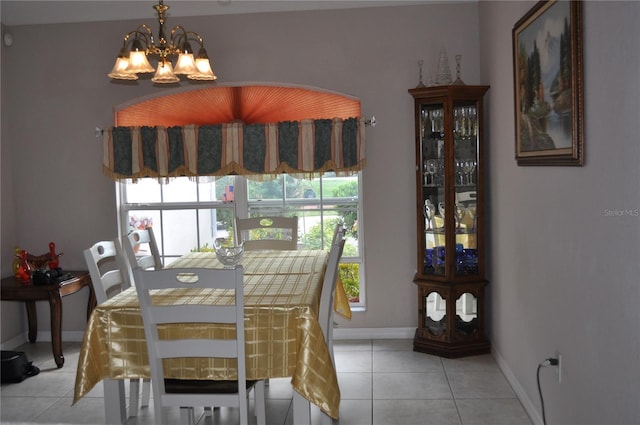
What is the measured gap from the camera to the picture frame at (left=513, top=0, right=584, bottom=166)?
2.42 metres

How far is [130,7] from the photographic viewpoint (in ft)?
15.1

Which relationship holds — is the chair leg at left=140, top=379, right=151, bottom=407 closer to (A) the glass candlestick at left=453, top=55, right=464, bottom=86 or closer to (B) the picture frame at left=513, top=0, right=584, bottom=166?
(B) the picture frame at left=513, top=0, right=584, bottom=166

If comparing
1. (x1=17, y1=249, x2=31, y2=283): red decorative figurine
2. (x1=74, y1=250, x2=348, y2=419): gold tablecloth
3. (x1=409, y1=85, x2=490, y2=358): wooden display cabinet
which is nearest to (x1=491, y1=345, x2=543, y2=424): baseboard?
(x1=409, y1=85, x2=490, y2=358): wooden display cabinet

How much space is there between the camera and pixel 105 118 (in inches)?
191

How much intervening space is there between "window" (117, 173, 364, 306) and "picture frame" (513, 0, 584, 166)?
176 cm

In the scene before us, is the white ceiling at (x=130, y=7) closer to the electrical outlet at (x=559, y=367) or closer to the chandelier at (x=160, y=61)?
the chandelier at (x=160, y=61)

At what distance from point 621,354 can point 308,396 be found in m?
1.22

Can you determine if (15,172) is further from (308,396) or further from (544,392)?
(544,392)

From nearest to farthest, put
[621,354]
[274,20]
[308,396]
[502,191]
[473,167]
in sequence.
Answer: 1. [621,354]
2. [308,396]
3. [502,191]
4. [473,167]
5. [274,20]

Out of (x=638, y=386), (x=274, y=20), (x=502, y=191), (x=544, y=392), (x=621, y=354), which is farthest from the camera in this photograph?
(x=274, y=20)

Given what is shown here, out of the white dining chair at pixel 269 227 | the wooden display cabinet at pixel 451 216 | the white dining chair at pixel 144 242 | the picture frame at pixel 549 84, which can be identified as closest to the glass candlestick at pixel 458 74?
the wooden display cabinet at pixel 451 216

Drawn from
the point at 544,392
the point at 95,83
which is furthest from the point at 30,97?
the point at 544,392

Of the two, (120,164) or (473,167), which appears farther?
(120,164)

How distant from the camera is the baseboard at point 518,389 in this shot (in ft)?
10.6
